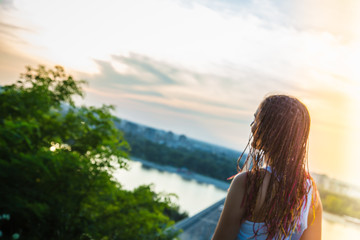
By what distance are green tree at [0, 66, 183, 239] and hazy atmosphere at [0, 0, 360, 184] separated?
0.44m

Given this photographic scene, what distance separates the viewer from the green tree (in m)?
4.14

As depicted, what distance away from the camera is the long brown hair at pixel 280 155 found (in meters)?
0.89

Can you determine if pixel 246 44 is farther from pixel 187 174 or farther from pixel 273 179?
pixel 187 174

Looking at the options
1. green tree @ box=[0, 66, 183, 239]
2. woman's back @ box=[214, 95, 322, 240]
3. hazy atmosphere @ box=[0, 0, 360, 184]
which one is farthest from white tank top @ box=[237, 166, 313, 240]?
green tree @ box=[0, 66, 183, 239]

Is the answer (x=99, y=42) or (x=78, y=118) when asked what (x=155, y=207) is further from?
(x=99, y=42)

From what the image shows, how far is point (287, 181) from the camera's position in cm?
91

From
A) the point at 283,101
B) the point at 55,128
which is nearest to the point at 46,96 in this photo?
the point at 55,128

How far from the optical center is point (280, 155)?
2.96 ft

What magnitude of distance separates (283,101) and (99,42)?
1564 centimetres

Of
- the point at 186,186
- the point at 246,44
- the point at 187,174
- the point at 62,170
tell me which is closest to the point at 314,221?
the point at 62,170

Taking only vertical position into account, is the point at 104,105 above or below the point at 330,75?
below

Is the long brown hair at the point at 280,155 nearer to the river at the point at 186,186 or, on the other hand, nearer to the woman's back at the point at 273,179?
the woman's back at the point at 273,179

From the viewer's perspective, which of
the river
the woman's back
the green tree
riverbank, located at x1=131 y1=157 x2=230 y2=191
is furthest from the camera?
riverbank, located at x1=131 y1=157 x2=230 y2=191

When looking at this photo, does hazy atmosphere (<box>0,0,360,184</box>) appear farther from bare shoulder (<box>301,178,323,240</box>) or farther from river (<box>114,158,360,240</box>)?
river (<box>114,158,360,240</box>)
